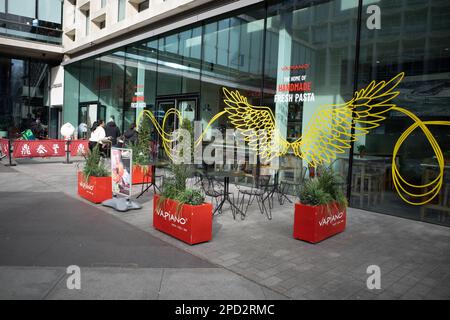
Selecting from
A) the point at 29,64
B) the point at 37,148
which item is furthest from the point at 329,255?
the point at 29,64

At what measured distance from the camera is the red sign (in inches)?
570

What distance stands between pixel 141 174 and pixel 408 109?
734 cm

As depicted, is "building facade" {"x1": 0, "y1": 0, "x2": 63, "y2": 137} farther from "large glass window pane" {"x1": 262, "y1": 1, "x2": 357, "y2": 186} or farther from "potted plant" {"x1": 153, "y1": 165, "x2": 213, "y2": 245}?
"potted plant" {"x1": 153, "y1": 165, "x2": 213, "y2": 245}

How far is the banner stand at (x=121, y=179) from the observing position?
23.5 feet

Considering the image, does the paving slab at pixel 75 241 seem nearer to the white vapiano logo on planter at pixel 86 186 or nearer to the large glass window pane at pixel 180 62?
the white vapiano logo on planter at pixel 86 186

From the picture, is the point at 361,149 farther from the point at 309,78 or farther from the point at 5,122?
the point at 5,122

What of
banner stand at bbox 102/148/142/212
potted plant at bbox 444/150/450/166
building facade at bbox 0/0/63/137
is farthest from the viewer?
building facade at bbox 0/0/63/137

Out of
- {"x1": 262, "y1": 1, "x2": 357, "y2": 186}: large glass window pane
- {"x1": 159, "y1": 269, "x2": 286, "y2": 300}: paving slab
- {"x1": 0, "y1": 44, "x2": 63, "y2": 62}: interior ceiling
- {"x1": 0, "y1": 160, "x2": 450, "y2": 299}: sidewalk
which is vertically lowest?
{"x1": 159, "y1": 269, "x2": 286, "y2": 300}: paving slab

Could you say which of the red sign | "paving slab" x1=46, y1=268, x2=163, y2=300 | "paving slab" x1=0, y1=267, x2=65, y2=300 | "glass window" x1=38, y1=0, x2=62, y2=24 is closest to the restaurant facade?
the red sign

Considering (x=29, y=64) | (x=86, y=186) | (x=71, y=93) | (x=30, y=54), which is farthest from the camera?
(x=29, y=64)

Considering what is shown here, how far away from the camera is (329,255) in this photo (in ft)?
16.6

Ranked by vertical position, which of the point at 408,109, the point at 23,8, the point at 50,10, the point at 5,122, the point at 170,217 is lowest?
the point at 170,217

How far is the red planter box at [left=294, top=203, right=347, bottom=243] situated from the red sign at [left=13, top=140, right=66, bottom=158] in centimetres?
1306
